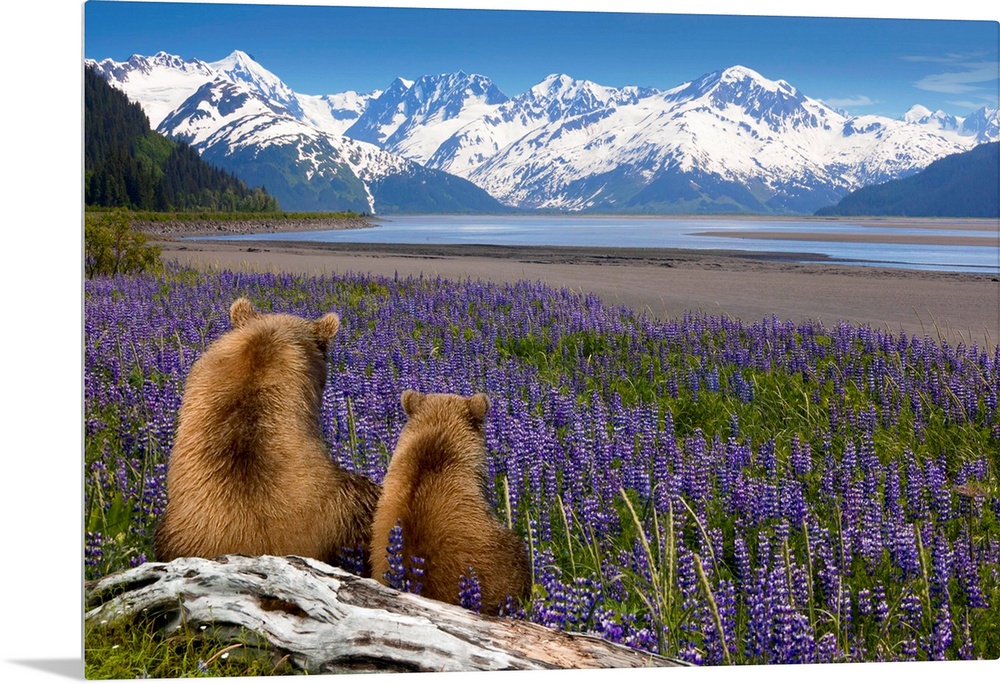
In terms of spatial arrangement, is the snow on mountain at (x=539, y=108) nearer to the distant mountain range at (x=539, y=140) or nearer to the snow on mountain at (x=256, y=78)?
the distant mountain range at (x=539, y=140)

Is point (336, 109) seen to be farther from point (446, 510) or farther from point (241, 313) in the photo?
point (446, 510)

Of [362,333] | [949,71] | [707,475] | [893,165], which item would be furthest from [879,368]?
[362,333]

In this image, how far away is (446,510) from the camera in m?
4.40

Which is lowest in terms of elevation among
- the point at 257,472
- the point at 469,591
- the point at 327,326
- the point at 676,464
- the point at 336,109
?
the point at 469,591

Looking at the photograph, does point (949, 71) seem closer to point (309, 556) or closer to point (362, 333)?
point (362, 333)

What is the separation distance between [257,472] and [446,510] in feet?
2.85

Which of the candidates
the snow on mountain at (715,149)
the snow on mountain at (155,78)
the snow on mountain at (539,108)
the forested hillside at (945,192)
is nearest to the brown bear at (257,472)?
the snow on mountain at (155,78)

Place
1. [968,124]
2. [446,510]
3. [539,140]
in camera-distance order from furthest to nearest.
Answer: [539,140] < [968,124] < [446,510]

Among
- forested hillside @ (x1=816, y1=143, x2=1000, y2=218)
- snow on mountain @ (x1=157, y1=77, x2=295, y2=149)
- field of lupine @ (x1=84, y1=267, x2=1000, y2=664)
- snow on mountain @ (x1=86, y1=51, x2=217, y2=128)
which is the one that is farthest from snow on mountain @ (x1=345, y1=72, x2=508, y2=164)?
forested hillside @ (x1=816, y1=143, x2=1000, y2=218)

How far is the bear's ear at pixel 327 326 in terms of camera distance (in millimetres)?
4879

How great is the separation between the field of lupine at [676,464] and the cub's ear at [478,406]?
65 cm

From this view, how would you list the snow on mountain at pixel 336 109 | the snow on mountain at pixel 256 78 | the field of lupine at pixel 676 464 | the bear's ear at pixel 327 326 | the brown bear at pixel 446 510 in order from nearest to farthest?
the brown bear at pixel 446 510 < the bear's ear at pixel 327 326 < the field of lupine at pixel 676 464 < the snow on mountain at pixel 256 78 < the snow on mountain at pixel 336 109

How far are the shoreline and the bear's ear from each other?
1998 mm

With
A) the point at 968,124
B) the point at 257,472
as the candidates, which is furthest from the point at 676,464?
the point at 968,124
